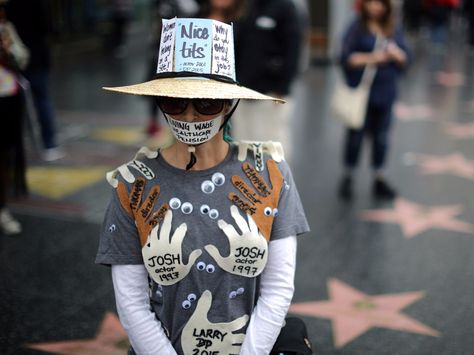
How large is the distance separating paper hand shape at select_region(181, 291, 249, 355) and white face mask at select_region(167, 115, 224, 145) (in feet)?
1.91

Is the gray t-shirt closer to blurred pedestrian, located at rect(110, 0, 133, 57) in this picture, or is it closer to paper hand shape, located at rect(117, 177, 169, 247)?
paper hand shape, located at rect(117, 177, 169, 247)

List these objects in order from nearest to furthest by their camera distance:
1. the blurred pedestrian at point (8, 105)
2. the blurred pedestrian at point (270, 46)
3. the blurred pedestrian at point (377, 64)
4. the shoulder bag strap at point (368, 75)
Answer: the blurred pedestrian at point (8, 105) < the blurred pedestrian at point (270, 46) < the blurred pedestrian at point (377, 64) < the shoulder bag strap at point (368, 75)

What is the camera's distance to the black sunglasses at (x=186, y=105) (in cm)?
237

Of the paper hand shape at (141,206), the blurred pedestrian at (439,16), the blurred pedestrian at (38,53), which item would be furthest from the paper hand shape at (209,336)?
the blurred pedestrian at (439,16)

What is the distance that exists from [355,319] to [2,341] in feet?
6.69

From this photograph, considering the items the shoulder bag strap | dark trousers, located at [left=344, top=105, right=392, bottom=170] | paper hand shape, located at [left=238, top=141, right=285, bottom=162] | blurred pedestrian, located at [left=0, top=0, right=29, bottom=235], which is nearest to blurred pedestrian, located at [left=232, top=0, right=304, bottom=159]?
the shoulder bag strap

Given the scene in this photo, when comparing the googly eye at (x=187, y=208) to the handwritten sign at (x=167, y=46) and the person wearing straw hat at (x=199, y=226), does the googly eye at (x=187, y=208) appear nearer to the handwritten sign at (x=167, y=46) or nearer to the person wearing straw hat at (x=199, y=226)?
the person wearing straw hat at (x=199, y=226)

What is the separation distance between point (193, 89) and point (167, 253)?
54 cm

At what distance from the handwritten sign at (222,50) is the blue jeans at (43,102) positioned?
5.24 meters

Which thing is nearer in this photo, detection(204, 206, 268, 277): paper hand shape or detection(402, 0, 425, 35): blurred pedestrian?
detection(204, 206, 268, 277): paper hand shape

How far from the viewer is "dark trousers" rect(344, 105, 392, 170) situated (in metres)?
6.46

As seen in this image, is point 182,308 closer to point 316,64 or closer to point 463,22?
point 316,64

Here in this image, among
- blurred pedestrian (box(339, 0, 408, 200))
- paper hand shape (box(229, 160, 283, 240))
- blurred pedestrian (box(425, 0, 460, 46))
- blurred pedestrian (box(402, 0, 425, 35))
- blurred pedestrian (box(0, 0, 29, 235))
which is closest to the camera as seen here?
paper hand shape (box(229, 160, 283, 240))

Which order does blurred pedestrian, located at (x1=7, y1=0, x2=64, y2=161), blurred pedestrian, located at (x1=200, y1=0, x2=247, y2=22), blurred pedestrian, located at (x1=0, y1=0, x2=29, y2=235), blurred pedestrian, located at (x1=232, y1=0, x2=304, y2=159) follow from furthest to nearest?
blurred pedestrian, located at (x1=7, y1=0, x2=64, y2=161) → blurred pedestrian, located at (x1=232, y1=0, x2=304, y2=159) → blurred pedestrian, located at (x1=200, y1=0, x2=247, y2=22) → blurred pedestrian, located at (x1=0, y1=0, x2=29, y2=235)
